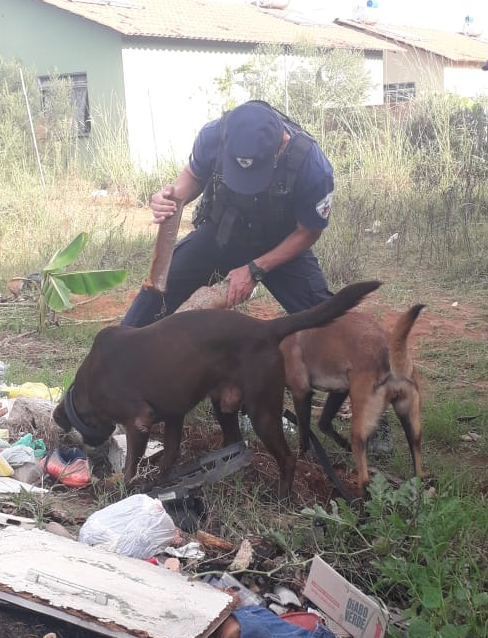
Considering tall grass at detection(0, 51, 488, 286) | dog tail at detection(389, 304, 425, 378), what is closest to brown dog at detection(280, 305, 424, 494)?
dog tail at detection(389, 304, 425, 378)

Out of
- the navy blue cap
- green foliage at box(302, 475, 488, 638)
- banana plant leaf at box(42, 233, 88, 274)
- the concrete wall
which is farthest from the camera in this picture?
the concrete wall

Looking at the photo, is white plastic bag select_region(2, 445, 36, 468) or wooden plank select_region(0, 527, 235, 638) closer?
wooden plank select_region(0, 527, 235, 638)

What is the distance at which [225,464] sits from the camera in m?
3.67

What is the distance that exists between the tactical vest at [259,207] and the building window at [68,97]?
30.5ft

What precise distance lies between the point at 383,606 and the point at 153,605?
745mm

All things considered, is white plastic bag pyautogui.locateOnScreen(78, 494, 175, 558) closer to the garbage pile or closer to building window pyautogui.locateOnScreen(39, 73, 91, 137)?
the garbage pile

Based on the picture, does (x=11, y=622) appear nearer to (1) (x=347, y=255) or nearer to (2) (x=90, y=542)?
(2) (x=90, y=542)

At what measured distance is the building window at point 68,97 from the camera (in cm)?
1593

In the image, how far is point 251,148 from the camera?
4.13 meters

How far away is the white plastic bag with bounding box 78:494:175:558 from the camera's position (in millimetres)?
3145

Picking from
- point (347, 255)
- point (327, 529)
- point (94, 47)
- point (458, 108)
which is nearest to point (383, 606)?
point (327, 529)

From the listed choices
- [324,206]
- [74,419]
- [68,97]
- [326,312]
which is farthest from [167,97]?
[326,312]

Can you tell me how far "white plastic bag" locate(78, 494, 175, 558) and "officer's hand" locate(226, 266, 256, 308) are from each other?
1426mm

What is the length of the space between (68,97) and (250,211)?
13.0 metres
